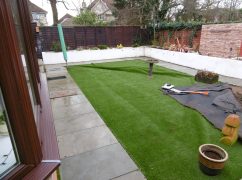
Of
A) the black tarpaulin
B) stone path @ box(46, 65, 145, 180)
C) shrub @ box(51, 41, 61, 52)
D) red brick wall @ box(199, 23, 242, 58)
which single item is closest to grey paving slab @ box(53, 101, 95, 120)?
stone path @ box(46, 65, 145, 180)

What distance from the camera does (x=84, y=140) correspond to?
3.18 meters

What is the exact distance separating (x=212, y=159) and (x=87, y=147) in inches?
70.9

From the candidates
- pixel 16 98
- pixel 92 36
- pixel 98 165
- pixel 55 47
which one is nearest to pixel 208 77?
pixel 98 165

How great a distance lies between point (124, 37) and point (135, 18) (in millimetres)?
2790

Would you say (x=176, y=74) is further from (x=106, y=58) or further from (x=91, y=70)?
(x=106, y=58)

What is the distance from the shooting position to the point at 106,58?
11.3 meters

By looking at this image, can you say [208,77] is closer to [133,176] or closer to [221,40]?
[221,40]

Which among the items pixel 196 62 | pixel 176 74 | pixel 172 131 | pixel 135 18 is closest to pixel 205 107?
pixel 172 131

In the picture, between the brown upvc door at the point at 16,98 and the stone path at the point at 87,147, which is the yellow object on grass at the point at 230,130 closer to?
the stone path at the point at 87,147

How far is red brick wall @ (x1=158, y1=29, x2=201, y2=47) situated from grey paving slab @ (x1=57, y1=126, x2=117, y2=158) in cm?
770

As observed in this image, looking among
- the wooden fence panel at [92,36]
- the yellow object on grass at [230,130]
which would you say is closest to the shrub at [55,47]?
the wooden fence panel at [92,36]

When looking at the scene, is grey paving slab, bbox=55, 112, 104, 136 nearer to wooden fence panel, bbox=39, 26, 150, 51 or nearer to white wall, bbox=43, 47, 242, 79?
white wall, bbox=43, 47, 242, 79

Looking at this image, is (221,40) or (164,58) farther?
(164,58)

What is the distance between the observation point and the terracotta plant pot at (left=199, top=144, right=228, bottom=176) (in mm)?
2295
